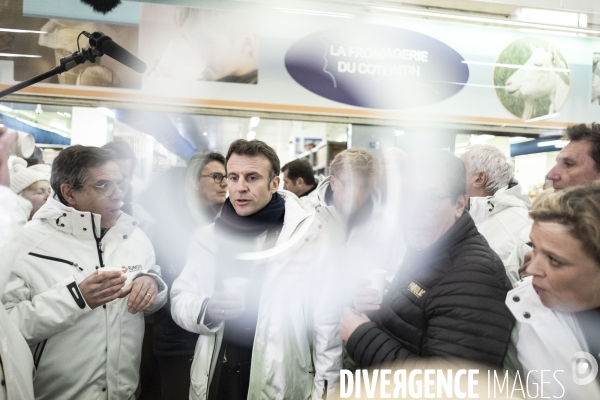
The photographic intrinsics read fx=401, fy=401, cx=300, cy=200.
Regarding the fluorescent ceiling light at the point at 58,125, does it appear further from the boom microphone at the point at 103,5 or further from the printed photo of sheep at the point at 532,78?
the printed photo of sheep at the point at 532,78

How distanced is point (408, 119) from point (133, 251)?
1086 mm

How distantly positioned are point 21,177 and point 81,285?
1.25 feet

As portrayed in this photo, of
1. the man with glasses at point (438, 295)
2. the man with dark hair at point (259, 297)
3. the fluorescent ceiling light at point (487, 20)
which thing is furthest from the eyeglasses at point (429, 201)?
the fluorescent ceiling light at point (487, 20)

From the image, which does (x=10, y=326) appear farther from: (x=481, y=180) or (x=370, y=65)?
(x=481, y=180)

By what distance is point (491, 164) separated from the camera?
5.00 feet

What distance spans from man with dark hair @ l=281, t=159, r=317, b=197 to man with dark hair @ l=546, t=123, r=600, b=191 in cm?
90

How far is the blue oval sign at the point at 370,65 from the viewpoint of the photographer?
4.65ft

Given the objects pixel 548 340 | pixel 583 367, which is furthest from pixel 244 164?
pixel 583 367

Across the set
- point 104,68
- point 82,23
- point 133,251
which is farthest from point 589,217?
point 82,23

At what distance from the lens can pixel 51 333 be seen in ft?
4.01

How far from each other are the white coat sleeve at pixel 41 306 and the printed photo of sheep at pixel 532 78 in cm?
164

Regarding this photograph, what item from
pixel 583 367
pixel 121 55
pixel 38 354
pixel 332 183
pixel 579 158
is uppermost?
pixel 121 55

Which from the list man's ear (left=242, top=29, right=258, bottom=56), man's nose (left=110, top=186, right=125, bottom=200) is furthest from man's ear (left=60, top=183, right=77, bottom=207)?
man's ear (left=242, top=29, right=258, bottom=56)

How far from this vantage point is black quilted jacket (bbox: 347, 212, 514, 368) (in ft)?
3.40
